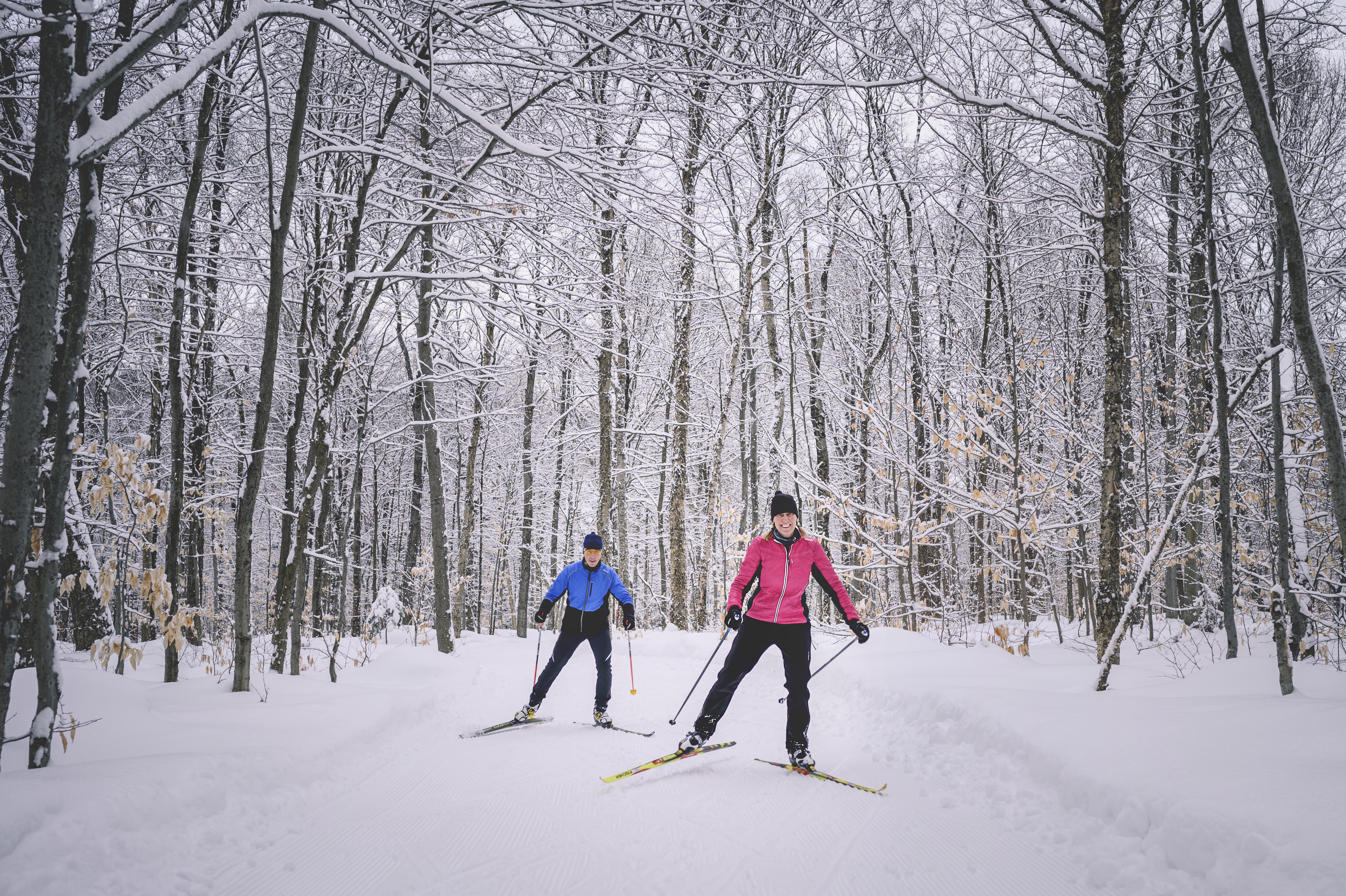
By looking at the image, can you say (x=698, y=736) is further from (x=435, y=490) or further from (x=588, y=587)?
(x=435, y=490)

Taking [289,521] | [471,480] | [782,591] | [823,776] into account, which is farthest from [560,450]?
[823,776]

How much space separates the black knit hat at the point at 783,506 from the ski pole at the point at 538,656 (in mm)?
2427

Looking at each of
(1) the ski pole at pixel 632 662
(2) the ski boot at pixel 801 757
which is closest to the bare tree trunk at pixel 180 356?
(1) the ski pole at pixel 632 662

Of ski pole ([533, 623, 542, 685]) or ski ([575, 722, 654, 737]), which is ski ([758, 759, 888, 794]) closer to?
ski ([575, 722, 654, 737])

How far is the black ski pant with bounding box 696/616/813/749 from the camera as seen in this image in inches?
200

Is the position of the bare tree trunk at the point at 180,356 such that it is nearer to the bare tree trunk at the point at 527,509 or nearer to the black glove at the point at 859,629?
the black glove at the point at 859,629

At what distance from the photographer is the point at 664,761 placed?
493 cm

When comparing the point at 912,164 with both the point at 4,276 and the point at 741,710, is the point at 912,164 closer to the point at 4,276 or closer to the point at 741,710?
the point at 741,710

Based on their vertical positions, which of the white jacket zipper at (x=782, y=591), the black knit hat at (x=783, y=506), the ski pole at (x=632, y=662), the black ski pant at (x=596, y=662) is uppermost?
the black knit hat at (x=783, y=506)

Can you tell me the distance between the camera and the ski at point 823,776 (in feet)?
14.6

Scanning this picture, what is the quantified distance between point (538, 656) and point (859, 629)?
382 cm

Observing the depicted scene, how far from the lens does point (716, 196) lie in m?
15.1

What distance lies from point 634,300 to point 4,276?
261 inches

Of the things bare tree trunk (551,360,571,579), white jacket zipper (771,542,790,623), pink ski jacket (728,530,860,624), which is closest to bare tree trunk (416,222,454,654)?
bare tree trunk (551,360,571,579)
